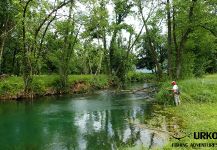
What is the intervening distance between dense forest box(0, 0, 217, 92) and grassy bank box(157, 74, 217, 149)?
23.0ft

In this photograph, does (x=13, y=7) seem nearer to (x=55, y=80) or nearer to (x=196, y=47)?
(x=55, y=80)

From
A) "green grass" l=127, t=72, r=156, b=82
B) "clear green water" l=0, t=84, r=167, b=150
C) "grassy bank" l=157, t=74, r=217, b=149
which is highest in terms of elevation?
"green grass" l=127, t=72, r=156, b=82

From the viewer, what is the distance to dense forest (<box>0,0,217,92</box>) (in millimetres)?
32500

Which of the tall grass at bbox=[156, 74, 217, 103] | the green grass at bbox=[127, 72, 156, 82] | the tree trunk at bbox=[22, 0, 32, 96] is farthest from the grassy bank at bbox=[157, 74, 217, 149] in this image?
the green grass at bbox=[127, 72, 156, 82]

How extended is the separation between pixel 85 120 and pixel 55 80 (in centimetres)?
2003

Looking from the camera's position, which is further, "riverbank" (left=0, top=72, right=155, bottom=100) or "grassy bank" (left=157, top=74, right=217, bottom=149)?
"riverbank" (left=0, top=72, right=155, bottom=100)

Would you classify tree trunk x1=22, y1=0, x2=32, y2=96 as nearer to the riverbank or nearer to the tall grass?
the riverbank

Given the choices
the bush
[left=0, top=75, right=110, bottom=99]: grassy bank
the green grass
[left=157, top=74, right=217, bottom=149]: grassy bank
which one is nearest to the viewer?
[left=157, top=74, right=217, bottom=149]: grassy bank

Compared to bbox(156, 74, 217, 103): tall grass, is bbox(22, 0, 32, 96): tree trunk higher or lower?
higher

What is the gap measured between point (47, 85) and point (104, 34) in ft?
54.9

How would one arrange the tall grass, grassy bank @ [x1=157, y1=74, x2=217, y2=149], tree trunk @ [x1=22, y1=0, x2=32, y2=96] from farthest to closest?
tree trunk @ [x1=22, y1=0, x2=32, y2=96]
the tall grass
grassy bank @ [x1=157, y1=74, x2=217, y2=149]

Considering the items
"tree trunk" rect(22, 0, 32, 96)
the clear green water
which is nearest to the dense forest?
"tree trunk" rect(22, 0, 32, 96)

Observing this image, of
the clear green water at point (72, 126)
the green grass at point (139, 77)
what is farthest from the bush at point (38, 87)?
the green grass at point (139, 77)

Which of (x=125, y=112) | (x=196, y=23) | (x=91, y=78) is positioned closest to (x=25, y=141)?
(x=125, y=112)
